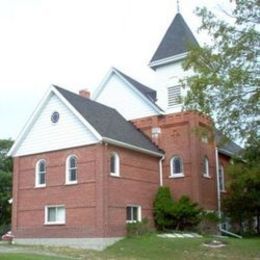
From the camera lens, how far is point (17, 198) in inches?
1328

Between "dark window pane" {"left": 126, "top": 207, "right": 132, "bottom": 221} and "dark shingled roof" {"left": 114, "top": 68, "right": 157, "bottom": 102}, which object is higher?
"dark shingled roof" {"left": 114, "top": 68, "right": 157, "bottom": 102}

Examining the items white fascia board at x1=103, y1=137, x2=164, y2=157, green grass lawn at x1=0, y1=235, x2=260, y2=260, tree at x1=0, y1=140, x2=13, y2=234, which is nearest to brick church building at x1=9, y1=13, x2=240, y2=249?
white fascia board at x1=103, y1=137, x2=164, y2=157

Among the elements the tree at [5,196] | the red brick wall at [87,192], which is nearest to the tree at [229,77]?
the red brick wall at [87,192]

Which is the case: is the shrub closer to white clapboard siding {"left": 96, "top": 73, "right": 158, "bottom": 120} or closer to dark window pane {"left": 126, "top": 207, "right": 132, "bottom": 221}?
dark window pane {"left": 126, "top": 207, "right": 132, "bottom": 221}

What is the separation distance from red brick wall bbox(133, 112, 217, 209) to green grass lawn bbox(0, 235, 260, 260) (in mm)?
6522

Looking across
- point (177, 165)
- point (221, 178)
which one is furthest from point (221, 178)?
point (177, 165)

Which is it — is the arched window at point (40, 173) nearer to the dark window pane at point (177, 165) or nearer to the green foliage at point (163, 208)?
the green foliage at point (163, 208)

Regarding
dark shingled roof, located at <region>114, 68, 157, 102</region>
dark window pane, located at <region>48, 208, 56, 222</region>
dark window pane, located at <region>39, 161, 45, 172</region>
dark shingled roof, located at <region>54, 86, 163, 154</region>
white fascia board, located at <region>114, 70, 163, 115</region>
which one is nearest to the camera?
dark shingled roof, located at <region>54, 86, 163, 154</region>

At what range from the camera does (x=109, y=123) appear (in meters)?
33.2

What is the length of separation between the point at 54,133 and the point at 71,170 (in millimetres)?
2732

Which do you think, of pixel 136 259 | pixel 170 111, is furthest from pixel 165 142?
pixel 136 259

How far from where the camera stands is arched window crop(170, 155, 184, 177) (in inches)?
1375

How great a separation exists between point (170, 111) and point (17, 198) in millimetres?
12157

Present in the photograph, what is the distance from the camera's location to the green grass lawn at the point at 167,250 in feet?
79.9
